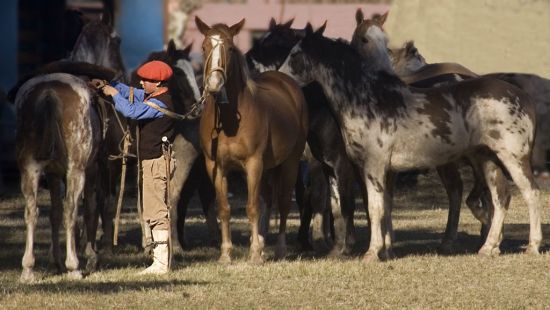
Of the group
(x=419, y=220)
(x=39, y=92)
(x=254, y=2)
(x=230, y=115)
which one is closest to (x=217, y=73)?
(x=230, y=115)

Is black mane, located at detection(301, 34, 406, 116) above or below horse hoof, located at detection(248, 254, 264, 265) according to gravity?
above

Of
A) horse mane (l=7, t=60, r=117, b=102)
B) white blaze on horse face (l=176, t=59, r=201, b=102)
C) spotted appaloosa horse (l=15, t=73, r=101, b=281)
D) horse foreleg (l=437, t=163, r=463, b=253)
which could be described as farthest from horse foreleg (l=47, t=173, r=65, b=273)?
horse foreleg (l=437, t=163, r=463, b=253)

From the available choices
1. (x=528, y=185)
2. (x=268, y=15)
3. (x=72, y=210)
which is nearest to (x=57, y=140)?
(x=72, y=210)

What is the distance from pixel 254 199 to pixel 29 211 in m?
2.37

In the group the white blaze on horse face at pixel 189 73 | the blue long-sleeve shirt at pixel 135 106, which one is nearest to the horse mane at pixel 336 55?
the white blaze on horse face at pixel 189 73

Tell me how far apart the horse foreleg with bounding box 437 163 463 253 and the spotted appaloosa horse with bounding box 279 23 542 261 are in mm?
820

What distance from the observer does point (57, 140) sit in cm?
1355

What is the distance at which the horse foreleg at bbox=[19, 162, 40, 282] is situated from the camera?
13320mm

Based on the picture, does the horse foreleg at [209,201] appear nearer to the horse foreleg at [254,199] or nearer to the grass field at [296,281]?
the grass field at [296,281]

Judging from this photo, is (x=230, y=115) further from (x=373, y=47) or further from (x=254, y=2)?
(x=254, y=2)

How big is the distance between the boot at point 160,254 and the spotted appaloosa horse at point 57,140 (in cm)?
70

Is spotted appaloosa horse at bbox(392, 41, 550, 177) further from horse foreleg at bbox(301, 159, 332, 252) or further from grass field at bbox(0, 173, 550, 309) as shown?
grass field at bbox(0, 173, 550, 309)

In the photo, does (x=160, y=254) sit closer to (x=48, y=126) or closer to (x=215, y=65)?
Answer: (x=48, y=126)

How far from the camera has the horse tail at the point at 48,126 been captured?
1335 centimetres
